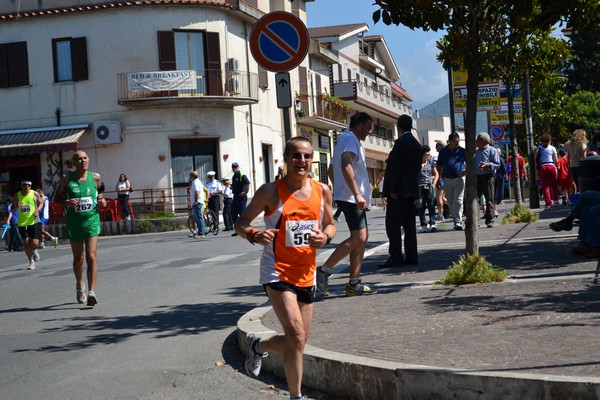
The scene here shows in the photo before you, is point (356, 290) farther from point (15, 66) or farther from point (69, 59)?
point (15, 66)

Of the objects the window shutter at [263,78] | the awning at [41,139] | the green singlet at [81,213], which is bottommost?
the green singlet at [81,213]

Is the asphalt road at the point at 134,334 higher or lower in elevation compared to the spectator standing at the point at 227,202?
lower

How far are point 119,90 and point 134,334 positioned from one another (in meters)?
30.7

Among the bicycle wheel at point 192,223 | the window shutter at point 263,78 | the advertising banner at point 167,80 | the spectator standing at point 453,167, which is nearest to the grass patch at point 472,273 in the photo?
the spectator standing at point 453,167

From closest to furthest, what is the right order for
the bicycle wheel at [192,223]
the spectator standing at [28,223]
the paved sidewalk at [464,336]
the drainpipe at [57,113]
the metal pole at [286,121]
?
the paved sidewalk at [464,336] → the metal pole at [286,121] → the spectator standing at [28,223] → the bicycle wheel at [192,223] → the drainpipe at [57,113]

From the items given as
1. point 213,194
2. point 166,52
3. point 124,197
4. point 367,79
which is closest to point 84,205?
point 213,194

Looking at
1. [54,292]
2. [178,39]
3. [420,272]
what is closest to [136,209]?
[178,39]

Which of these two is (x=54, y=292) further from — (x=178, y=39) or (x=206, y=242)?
(x=178, y=39)

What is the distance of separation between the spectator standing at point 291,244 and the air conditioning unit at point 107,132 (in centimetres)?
3355

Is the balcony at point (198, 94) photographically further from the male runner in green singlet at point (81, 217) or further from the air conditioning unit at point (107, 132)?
the male runner in green singlet at point (81, 217)

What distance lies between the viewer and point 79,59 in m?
39.2

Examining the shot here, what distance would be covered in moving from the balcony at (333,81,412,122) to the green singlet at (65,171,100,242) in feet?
158

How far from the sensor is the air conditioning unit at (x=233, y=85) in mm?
39688

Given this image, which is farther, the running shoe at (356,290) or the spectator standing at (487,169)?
the spectator standing at (487,169)
